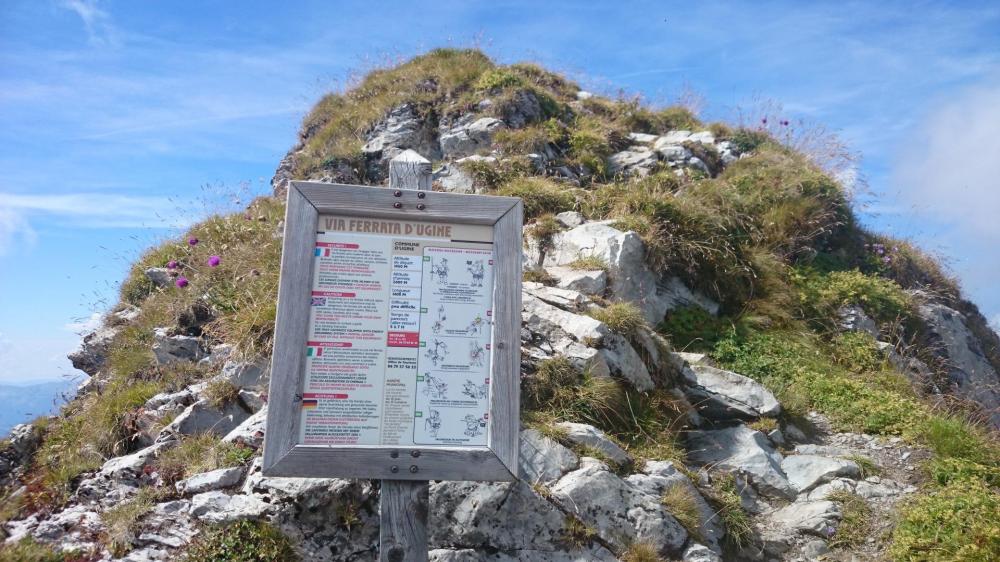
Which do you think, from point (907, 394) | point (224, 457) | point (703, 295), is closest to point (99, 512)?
point (224, 457)

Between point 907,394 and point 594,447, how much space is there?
5141 mm

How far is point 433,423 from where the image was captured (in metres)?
3.97

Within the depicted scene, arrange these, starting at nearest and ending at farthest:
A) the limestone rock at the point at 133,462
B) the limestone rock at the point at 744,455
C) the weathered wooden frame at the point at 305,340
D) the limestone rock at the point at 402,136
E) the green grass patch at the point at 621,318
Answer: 1. the weathered wooden frame at the point at 305,340
2. the limestone rock at the point at 133,462
3. the limestone rock at the point at 744,455
4. the green grass patch at the point at 621,318
5. the limestone rock at the point at 402,136

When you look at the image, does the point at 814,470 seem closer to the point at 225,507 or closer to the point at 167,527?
the point at 225,507

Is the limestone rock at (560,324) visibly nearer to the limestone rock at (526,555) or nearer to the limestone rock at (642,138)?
the limestone rock at (526,555)

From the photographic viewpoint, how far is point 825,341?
9.48 m

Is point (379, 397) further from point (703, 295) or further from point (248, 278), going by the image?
point (703, 295)

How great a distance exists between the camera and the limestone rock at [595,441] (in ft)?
18.6

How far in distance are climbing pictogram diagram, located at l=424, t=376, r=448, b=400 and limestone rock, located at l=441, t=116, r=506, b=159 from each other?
29.2 feet

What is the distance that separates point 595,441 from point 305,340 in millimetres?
2882

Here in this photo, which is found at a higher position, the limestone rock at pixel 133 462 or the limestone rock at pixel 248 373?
the limestone rock at pixel 248 373

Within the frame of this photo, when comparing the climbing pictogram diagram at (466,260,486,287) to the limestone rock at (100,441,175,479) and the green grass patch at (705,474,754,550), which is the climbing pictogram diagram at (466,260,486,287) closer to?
the green grass patch at (705,474,754,550)

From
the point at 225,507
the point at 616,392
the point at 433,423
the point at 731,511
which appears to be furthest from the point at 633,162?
the point at 225,507

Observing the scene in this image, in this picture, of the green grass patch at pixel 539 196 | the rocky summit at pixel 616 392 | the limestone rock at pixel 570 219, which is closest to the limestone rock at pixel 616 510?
the rocky summit at pixel 616 392
